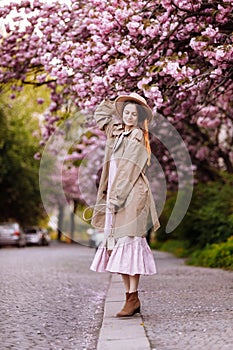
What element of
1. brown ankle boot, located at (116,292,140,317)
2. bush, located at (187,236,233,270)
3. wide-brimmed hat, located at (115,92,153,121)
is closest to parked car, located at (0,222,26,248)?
bush, located at (187,236,233,270)

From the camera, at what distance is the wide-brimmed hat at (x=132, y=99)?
8078 millimetres

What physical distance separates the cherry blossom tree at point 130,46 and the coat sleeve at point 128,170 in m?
3.24

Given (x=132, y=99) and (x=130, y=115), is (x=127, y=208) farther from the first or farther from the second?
(x=132, y=99)

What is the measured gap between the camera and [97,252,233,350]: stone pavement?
6.11 meters

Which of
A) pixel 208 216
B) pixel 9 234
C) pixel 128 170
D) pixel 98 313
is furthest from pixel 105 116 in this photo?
pixel 9 234

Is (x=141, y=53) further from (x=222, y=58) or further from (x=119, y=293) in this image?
(x=119, y=293)

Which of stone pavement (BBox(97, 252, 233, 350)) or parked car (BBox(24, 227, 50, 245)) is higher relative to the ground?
parked car (BBox(24, 227, 50, 245))

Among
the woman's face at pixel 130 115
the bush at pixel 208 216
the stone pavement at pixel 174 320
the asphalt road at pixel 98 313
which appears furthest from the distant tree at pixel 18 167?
the woman's face at pixel 130 115

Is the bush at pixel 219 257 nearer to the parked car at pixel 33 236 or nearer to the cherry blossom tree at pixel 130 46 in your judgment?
the cherry blossom tree at pixel 130 46

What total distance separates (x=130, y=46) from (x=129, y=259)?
5152 mm

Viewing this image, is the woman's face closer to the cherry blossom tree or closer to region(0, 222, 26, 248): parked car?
the cherry blossom tree

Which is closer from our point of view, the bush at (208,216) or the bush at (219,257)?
the bush at (219,257)

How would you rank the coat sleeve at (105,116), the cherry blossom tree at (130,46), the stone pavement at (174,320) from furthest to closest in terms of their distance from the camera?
the cherry blossom tree at (130,46) → the coat sleeve at (105,116) → the stone pavement at (174,320)

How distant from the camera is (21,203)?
51.2 m
